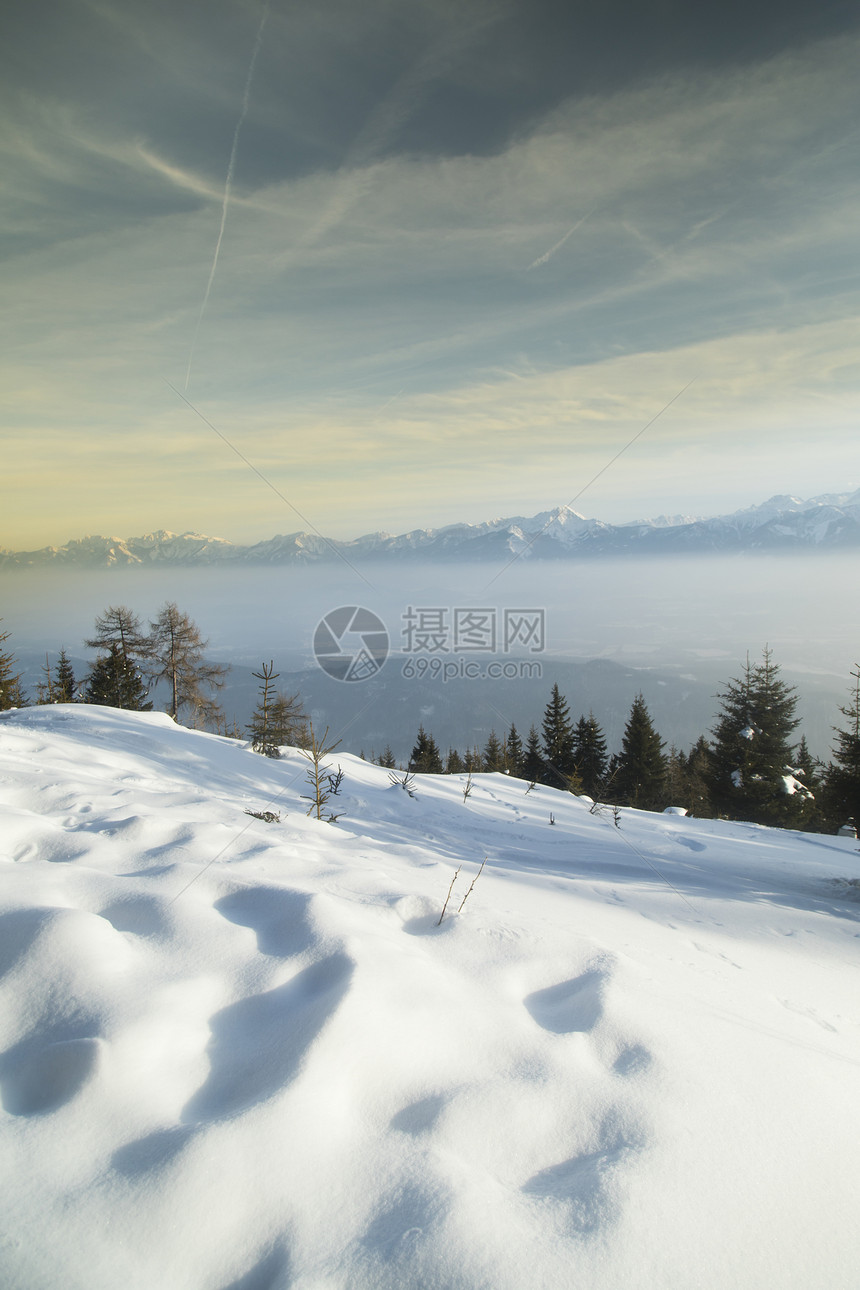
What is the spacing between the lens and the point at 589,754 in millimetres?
37969

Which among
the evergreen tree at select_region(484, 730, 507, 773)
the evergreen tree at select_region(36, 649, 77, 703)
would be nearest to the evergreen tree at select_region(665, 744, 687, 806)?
the evergreen tree at select_region(484, 730, 507, 773)

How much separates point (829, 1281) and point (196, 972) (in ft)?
8.13

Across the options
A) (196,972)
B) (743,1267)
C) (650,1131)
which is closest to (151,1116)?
(196,972)

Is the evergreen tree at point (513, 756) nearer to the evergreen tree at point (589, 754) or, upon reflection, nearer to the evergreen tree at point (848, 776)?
the evergreen tree at point (589, 754)

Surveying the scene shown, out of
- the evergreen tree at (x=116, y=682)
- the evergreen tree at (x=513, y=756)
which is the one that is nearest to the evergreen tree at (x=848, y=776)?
the evergreen tree at (x=513, y=756)

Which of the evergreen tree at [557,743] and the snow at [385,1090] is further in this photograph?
the evergreen tree at [557,743]

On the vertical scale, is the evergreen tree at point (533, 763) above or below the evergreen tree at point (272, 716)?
below

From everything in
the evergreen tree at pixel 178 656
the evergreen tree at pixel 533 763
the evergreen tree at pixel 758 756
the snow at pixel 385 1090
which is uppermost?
the snow at pixel 385 1090

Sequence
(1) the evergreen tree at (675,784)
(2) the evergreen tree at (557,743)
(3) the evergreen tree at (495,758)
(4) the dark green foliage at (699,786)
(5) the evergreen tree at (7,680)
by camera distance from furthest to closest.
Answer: (3) the evergreen tree at (495,758) < (2) the evergreen tree at (557,743) < (1) the evergreen tree at (675,784) < (5) the evergreen tree at (7,680) < (4) the dark green foliage at (699,786)

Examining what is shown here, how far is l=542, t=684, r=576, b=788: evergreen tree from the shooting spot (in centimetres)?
3619

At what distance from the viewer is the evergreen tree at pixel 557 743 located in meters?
36.2

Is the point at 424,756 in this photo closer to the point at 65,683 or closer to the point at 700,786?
the point at 700,786

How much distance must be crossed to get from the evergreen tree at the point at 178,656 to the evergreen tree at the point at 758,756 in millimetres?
25631

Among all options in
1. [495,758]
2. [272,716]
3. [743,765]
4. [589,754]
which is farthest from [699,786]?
[272,716]
